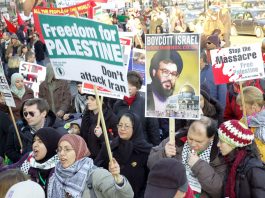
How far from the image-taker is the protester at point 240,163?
3438mm

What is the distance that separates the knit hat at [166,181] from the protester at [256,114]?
201cm

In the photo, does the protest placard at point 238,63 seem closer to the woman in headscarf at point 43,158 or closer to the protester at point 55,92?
the woman in headscarf at point 43,158

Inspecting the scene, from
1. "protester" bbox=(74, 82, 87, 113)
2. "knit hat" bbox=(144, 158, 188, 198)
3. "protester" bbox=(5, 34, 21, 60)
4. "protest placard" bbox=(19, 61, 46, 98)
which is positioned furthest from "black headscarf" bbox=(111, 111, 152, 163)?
"protester" bbox=(5, 34, 21, 60)

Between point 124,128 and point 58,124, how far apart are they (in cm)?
91

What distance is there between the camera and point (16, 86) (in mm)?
6609

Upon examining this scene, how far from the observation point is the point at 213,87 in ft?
21.6

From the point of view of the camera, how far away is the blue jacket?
647 cm

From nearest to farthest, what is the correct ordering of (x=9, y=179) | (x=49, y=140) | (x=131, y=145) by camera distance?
(x=9, y=179) < (x=49, y=140) < (x=131, y=145)

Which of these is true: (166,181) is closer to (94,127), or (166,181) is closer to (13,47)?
(94,127)

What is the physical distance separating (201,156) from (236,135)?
1.19ft

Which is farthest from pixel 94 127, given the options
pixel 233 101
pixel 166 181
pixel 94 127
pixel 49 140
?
pixel 166 181

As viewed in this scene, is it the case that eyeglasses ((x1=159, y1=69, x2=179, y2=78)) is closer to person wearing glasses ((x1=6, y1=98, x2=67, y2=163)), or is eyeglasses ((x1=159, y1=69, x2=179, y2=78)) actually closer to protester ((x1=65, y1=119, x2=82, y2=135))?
person wearing glasses ((x1=6, y1=98, x2=67, y2=163))

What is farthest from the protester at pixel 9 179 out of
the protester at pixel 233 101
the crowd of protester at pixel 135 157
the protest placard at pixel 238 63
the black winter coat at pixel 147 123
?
the protester at pixel 233 101

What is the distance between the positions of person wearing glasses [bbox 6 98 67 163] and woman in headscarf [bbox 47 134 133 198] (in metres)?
1.04
